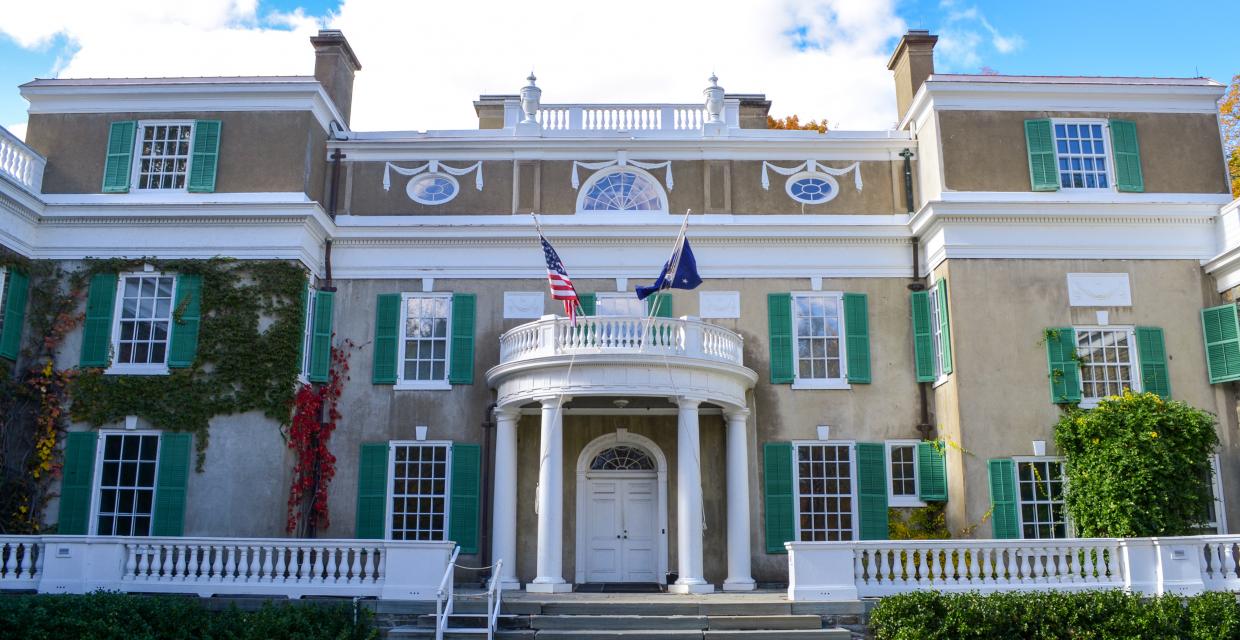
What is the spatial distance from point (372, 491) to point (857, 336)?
356 inches

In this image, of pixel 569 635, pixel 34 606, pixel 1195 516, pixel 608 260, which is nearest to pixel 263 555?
pixel 34 606

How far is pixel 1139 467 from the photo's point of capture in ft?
53.2

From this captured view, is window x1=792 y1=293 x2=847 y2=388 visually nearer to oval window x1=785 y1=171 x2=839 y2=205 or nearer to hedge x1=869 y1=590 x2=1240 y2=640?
oval window x1=785 y1=171 x2=839 y2=205

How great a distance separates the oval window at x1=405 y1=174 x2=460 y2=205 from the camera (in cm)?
2056

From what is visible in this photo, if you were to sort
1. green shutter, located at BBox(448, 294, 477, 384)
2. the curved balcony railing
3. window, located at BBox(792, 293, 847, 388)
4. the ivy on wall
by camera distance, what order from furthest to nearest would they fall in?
window, located at BBox(792, 293, 847, 388), green shutter, located at BBox(448, 294, 477, 384), the ivy on wall, the curved balcony railing

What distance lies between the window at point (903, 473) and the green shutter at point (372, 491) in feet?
29.0

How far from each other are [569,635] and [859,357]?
813cm

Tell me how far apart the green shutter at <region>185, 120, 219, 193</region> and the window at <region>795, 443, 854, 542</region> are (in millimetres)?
11559

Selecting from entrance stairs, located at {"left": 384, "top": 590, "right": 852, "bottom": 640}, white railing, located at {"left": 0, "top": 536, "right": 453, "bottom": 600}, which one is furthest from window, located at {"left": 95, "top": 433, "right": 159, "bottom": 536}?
entrance stairs, located at {"left": 384, "top": 590, "right": 852, "bottom": 640}

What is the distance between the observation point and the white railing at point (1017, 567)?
14820 mm

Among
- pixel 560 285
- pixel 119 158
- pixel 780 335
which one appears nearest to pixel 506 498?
pixel 560 285

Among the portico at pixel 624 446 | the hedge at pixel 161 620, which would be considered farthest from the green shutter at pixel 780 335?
the hedge at pixel 161 620

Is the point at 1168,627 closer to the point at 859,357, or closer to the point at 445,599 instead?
the point at 859,357

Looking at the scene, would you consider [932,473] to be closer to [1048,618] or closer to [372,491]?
[1048,618]
